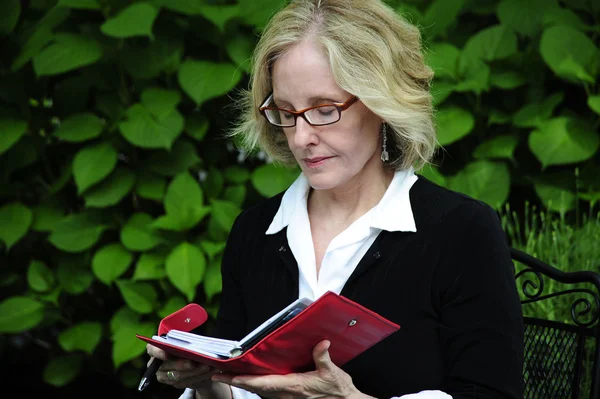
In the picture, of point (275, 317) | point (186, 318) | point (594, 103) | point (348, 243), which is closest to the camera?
point (275, 317)

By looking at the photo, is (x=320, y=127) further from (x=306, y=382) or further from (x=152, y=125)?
(x=152, y=125)

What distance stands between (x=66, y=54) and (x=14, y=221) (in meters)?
0.74

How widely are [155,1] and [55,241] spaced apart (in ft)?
3.48

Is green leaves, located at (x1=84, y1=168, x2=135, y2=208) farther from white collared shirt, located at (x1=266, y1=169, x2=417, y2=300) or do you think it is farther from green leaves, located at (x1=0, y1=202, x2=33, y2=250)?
white collared shirt, located at (x1=266, y1=169, x2=417, y2=300)

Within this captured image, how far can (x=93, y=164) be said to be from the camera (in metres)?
3.25

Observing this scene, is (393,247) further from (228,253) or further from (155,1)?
(155,1)

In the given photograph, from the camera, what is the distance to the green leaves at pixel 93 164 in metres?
3.23

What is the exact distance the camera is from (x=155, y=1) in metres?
3.23

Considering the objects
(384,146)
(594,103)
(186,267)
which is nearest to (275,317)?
(384,146)

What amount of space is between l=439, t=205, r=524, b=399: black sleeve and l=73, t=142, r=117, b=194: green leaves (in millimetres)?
1805

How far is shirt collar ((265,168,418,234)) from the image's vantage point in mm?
1923

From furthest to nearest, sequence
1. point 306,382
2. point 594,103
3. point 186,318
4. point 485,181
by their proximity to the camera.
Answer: point 485,181 → point 594,103 → point 186,318 → point 306,382

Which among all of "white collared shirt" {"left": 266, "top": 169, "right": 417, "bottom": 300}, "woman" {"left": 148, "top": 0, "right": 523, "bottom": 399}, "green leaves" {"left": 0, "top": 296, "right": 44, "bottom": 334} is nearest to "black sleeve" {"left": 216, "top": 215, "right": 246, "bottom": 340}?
"woman" {"left": 148, "top": 0, "right": 523, "bottom": 399}

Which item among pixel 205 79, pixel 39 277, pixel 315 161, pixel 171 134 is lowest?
pixel 39 277
